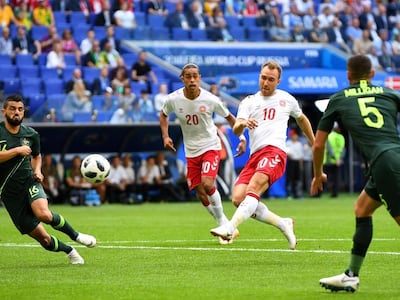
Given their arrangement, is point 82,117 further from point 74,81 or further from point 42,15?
point 42,15

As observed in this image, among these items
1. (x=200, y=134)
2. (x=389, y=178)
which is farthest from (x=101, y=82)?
(x=389, y=178)

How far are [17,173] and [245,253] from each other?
10.5ft

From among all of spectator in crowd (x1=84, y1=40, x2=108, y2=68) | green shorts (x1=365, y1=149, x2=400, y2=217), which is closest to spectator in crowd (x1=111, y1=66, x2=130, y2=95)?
spectator in crowd (x1=84, y1=40, x2=108, y2=68)

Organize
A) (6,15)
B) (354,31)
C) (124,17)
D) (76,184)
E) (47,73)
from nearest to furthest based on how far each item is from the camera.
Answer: (76,184), (47,73), (6,15), (124,17), (354,31)

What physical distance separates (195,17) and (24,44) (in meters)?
6.22

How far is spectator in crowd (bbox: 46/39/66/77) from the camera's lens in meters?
30.1

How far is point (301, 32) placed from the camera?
35125mm

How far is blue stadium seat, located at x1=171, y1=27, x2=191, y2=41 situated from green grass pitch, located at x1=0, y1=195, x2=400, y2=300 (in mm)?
13111

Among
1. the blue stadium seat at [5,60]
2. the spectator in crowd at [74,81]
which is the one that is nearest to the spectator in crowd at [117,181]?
the spectator in crowd at [74,81]

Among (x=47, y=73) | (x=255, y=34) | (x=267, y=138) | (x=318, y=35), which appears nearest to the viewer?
(x=267, y=138)

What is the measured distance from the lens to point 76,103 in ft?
92.4

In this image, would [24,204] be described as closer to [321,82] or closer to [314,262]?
[314,262]

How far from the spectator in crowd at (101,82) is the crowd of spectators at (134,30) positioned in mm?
28

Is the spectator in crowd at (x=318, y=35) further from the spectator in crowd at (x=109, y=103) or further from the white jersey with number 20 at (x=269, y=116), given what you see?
the white jersey with number 20 at (x=269, y=116)
